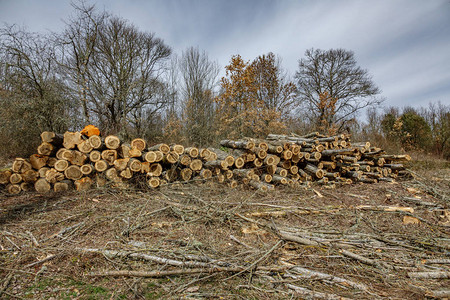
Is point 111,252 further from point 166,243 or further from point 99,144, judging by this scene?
point 99,144

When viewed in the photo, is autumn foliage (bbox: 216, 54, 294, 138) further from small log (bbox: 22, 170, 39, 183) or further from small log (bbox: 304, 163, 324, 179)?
small log (bbox: 22, 170, 39, 183)

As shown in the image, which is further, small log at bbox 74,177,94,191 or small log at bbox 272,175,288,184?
small log at bbox 272,175,288,184

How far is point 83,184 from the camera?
17.7ft

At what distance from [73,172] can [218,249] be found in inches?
181

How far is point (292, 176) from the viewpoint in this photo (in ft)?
20.0

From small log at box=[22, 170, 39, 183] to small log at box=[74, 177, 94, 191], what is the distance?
107 cm

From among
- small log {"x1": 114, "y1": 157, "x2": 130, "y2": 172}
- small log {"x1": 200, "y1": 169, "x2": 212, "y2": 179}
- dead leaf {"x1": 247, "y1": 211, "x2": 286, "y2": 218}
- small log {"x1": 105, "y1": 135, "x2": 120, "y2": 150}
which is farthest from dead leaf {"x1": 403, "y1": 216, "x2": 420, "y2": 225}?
small log {"x1": 105, "y1": 135, "x2": 120, "y2": 150}

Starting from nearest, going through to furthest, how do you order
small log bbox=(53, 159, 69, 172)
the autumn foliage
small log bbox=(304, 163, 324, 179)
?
small log bbox=(53, 159, 69, 172) → small log bbox=(304, 163, 324, 179) → the autumn foliage

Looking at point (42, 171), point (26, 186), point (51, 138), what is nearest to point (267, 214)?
point (51, 138)

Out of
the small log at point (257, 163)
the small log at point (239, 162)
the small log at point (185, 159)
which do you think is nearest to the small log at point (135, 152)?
the small log at point (185, 159)

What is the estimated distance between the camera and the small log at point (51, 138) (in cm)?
529

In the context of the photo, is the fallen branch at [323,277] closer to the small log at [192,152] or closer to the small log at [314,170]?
the small log at [192,152]

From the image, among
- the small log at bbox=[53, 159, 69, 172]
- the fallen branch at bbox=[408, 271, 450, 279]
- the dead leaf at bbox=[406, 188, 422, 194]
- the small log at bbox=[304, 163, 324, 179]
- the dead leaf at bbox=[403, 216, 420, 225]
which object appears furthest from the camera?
the small log at bbox=[304, 163, 324, 179]

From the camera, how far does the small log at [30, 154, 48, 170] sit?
5.40 metres
